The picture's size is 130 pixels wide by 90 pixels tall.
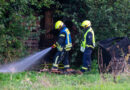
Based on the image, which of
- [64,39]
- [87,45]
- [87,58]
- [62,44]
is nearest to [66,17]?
[64,39]

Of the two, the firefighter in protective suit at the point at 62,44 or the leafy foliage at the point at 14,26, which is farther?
the firefighter in protective suit at the point at 62,44

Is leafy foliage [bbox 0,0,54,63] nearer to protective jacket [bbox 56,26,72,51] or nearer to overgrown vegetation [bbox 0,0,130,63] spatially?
overgrown vegetation [bbox 0,0,130,63]

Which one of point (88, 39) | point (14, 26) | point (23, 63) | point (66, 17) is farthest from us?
point (66, 17)

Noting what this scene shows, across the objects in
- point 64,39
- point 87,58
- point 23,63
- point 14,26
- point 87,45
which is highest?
point 14,26

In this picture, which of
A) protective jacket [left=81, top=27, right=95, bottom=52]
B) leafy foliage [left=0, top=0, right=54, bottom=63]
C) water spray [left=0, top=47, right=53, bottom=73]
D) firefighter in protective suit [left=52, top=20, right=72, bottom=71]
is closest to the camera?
leafy foliage [left=0, top=0, right=54, bottom=63]

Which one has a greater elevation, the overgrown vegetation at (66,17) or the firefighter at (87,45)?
the overgrown vegetation at (66,17)

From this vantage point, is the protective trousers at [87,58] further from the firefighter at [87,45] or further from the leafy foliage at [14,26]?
the leafy foliage at [14,26]

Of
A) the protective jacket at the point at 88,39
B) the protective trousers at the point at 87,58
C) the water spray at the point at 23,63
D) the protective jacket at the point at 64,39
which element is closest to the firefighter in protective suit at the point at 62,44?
the protective jacket at the point at 64,39

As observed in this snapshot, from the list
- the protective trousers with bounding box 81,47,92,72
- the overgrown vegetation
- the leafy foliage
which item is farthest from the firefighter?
the leafy foliage

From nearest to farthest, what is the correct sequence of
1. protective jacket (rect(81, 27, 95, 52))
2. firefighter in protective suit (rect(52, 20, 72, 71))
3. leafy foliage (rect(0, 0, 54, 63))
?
leafy foliage (rect(0, 0, 54, 63)), protective jacket (rect(81, 27, 95, 52)), firefighter in protective suit (rect(52, 20, 72, 71))

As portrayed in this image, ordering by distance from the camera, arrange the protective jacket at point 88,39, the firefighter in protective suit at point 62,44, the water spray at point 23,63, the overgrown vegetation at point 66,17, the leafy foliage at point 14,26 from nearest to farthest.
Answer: the leafy foliage at point 14,26 → the overgrown vegetation at point 66,17 → the water spray at point 23,63 → the protective jacket at point 88,39 → the firefighter in protective suit at point 62,44

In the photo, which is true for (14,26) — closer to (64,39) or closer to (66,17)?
(64,39)

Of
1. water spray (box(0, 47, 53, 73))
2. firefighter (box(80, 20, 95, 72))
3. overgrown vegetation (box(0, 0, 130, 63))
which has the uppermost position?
overgrown vegetation (box(0, 0, 130, 63))

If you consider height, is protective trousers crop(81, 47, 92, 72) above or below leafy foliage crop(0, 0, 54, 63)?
below
